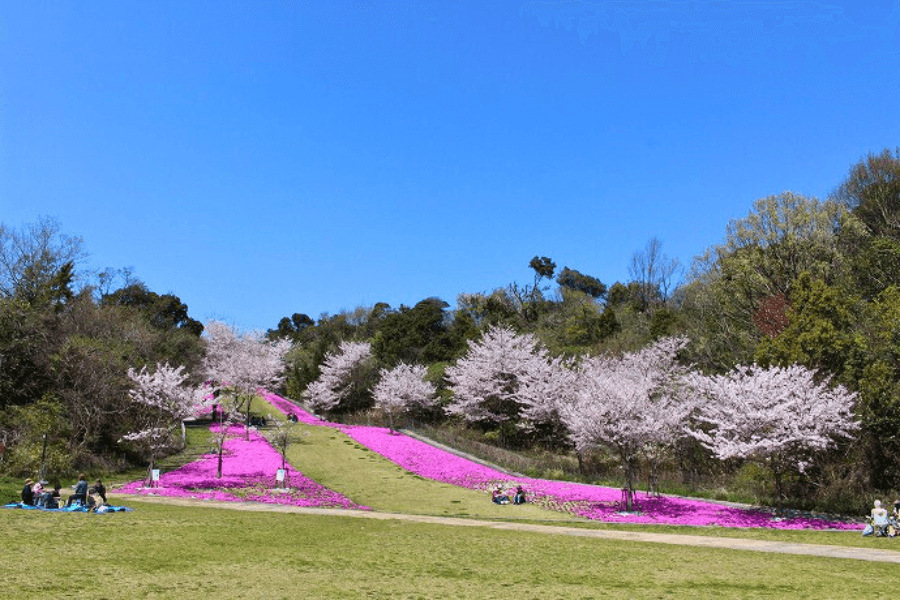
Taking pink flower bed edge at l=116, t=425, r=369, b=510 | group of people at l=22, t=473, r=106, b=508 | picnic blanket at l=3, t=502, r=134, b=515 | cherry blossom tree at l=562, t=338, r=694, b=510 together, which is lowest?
pink flower bed edge at l=116, t=425, r=369, b=510

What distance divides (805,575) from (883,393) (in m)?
16.5

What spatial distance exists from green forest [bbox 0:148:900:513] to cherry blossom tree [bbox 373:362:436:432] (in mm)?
1581

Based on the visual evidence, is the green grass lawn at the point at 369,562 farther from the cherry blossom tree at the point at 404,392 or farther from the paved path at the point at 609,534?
the cherry blossom tree at the point at 404,392

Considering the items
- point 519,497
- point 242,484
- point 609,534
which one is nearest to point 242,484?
point 242,484

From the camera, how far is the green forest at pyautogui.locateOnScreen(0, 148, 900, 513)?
2709cm

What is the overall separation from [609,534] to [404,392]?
37.4 metres

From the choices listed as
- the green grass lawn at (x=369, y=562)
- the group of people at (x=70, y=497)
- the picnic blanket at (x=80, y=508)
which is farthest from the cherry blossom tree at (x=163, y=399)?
the green grass lawn at (x=369, y=562)

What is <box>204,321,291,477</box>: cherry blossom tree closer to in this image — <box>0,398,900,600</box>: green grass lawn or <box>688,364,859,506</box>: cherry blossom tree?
<box>0,398,900,600</box>: green grass lawn

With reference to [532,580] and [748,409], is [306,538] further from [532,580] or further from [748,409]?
[748,409]

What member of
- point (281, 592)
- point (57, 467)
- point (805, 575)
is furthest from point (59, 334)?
point (805, 575)

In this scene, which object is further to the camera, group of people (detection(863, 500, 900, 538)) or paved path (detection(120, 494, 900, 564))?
group of people (detection(863, 500, 900, 538))

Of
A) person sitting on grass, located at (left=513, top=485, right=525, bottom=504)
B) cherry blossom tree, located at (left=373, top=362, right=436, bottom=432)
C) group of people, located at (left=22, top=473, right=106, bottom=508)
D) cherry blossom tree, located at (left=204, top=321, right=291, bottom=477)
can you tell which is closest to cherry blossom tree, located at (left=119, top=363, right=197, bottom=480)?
group of people, located at (left=22, top=473, right=106, bottom=508)

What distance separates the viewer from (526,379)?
44.9 m

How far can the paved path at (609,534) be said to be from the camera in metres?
15.5
